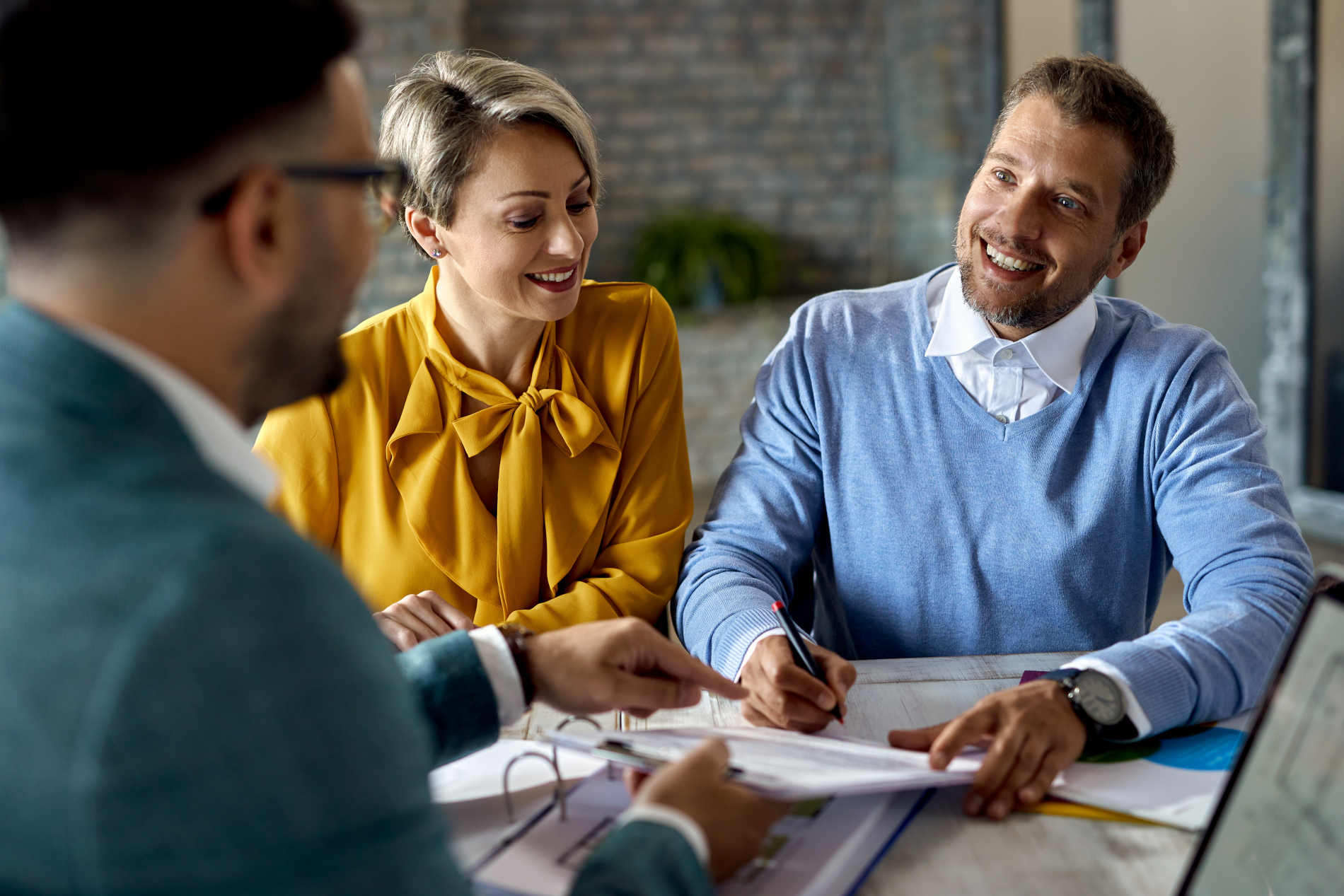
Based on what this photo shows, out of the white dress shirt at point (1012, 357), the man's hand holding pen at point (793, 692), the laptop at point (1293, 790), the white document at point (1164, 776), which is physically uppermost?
the white dress shirt at point (1012, 357)

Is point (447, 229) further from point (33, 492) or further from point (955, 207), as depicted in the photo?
point (955, 207)

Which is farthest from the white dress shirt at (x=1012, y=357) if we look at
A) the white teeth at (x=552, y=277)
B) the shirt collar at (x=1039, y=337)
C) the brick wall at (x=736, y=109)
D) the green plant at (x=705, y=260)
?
the brick wall at (x=736, y=109)

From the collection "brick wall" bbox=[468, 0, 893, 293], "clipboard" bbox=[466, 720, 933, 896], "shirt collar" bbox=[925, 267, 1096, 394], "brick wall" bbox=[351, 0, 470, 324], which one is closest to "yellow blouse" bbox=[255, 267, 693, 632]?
"shirt collar" bbox=[925, 267, 1096, 394]

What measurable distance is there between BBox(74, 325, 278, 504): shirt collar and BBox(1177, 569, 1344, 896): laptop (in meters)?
0.63

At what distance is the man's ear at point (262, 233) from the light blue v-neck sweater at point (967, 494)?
0.76 m

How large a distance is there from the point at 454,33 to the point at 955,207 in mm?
2419

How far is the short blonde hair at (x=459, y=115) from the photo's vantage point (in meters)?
1.50

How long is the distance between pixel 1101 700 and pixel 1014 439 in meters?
0.53

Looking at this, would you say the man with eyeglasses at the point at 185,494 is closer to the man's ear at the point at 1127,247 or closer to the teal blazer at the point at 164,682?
the teal blazer at the point at 164,682

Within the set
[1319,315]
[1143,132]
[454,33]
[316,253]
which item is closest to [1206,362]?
[1143,132]

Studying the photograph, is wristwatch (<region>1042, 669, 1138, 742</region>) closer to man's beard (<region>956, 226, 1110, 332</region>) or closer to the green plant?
man's beard (<region>956, 226, 1110, 332</region>)

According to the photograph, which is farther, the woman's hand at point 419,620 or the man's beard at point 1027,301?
the man's beard at point 1027,301

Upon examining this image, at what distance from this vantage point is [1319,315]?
3.99m

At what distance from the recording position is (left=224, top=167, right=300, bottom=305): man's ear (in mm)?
611
